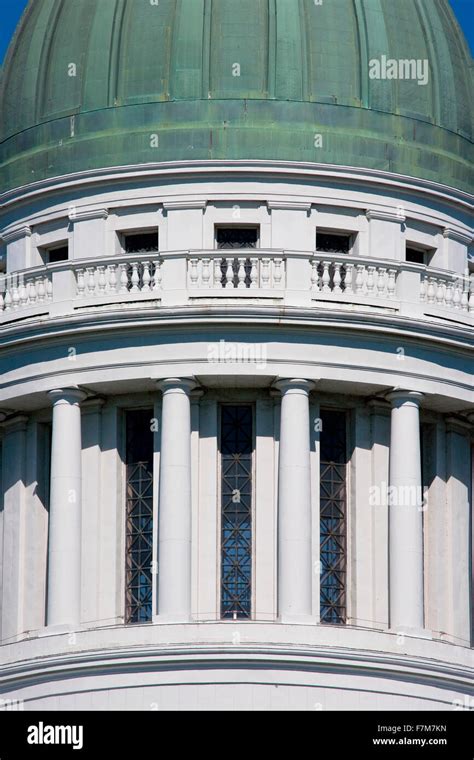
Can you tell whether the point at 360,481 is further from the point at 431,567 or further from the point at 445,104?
the point at 445,104

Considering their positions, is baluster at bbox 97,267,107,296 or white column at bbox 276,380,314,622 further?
baluster at bbox 97,267,107,296

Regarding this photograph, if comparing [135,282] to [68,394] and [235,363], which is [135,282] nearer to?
[68,394]

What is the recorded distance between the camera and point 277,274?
8262 cm

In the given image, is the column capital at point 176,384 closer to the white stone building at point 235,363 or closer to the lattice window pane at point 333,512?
the white stone building at point 235,363

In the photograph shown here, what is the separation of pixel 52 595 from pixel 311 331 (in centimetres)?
755

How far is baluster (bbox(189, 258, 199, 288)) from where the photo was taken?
8256cm

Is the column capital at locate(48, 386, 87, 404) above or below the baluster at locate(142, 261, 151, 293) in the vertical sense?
below

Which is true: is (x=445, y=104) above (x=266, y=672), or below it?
above

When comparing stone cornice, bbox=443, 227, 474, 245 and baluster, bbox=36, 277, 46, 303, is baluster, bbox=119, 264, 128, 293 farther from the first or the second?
stone cornice, bbox=443, 227, 474, 245

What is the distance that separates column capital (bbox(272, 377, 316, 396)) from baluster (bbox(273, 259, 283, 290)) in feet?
6.43

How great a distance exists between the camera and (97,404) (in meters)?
83.7

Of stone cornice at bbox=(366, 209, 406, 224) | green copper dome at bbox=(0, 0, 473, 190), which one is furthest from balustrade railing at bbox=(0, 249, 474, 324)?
green copper dome at bbox=(0, 0, 473, 190)
